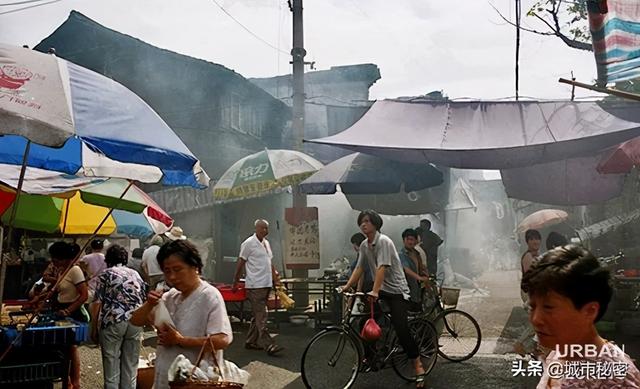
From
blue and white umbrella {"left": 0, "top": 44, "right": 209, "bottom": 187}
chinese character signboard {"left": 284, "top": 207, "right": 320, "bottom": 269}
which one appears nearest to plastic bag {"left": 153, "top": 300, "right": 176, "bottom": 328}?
blue and white umbrella {"left": 0, "top": 44, "right": 209, "bottom": 187}

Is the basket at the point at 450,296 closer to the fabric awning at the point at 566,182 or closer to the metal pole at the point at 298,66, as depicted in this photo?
the fabric awning at the point at 566,182

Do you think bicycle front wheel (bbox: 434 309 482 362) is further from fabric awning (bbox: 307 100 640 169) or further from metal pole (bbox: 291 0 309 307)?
metal pole (bbox: 291 0 309 307)

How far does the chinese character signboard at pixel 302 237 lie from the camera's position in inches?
473

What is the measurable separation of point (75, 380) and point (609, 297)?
6207 millimetres

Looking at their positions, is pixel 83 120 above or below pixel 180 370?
above

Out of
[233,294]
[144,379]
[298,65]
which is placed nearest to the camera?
[144,379]

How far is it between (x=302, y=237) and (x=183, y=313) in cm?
822

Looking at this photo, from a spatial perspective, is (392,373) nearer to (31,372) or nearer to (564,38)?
(31,372)

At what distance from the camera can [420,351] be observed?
7.70m

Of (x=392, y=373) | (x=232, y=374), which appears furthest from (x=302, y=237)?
(x=232, y=374)

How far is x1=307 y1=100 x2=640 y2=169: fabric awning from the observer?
8.25 m

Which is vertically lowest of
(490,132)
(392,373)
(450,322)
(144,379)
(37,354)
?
(392,373)

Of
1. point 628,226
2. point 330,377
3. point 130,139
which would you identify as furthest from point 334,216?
point 130,139

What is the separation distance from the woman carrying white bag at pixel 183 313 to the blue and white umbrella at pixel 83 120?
0.69 m
